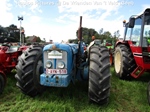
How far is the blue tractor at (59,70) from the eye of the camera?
11.4 feet

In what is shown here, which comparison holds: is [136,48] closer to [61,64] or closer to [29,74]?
[61,64]

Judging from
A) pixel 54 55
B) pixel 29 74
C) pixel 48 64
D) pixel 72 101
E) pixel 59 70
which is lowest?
pixel 72 101

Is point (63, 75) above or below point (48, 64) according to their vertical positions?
below

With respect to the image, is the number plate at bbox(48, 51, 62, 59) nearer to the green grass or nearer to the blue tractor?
the blue tractor

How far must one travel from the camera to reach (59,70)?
372cm

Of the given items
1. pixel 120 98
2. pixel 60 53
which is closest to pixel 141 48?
pixel 120 98

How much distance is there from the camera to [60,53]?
3.76 metres

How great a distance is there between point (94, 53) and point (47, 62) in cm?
102

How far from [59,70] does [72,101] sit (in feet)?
2.41

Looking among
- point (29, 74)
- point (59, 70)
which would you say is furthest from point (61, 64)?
point (29, 74)

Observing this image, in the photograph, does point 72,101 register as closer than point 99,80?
No

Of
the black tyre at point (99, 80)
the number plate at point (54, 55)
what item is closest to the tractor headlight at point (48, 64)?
the number plate at point (54, 55)

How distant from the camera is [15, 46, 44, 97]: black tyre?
3840 millimetres

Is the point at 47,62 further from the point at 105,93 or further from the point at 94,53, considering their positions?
the point at 105,93
